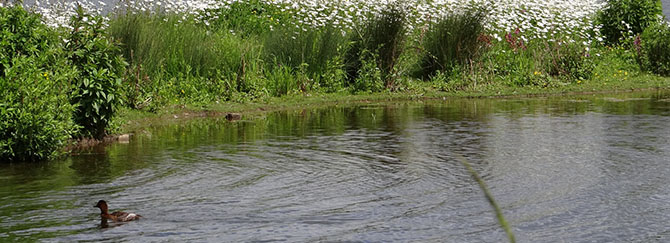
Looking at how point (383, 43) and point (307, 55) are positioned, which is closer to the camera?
point (307, 55)

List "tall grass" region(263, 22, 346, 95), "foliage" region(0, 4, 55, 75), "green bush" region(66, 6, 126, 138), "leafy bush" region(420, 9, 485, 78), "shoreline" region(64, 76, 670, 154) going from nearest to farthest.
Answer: "foliage" region(0, 4, 55, 75)
"green bush" region(66, 6, 126, 138)
"shoreline" region(64, 76, 670, 154)
"tall grass" region(263, 22, 346, 95)
"leafy bush" region(420, 9, 485, 78)

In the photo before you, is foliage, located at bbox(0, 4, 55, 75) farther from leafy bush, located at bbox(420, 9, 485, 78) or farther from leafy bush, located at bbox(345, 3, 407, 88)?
leafy bush, located at bbox(420, 9, 485, 78)

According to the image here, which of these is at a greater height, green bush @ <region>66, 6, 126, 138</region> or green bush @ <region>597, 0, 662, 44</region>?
green bush @ <region>597, 0, 662, 44</region>

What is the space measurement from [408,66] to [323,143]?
9.08 meters

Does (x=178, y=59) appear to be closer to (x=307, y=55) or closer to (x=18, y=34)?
(x=307, y=55)

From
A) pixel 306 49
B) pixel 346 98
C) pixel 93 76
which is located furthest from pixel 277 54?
pixel 93 76

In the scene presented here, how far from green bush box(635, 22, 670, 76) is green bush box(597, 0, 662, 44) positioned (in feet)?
7.54

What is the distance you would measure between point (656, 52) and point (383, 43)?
9.97 meters

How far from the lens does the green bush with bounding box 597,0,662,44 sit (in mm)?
28672

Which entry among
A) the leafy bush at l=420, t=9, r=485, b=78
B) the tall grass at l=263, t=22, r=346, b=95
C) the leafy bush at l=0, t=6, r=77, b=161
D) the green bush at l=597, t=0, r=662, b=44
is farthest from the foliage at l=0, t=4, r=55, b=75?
the green bush at l=597, t=0, r=662, b=44

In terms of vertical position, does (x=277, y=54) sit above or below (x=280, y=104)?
above

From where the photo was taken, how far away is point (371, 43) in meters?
20.1

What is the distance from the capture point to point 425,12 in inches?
976

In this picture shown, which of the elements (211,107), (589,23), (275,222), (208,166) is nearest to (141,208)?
(275,222)
